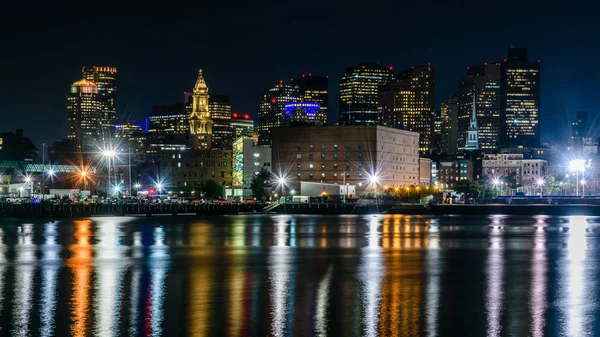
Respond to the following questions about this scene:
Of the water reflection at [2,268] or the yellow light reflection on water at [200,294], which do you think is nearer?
the yellow light reflection on water at [200,294]

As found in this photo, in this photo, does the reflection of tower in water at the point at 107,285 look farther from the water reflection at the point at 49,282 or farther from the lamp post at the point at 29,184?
the lamp post at the point at 29,184

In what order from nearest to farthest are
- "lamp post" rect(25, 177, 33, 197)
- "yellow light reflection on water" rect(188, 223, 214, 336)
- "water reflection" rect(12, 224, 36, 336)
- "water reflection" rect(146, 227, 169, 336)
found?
1. "yellow light reflection on water" rect(188, 223, 214, 336)
2. "water reflection" rect(146, 227, 169, 336)
3. "water reflection" rect(12, 224, 36, 336)
4. "lamp post" rect(25, 177, 33, 197)

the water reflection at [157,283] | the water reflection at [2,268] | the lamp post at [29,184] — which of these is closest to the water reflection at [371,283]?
the water reflection at [157,283]

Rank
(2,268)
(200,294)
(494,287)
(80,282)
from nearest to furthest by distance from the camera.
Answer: (200,294) < (494,287) < (80,282) < (2,268)

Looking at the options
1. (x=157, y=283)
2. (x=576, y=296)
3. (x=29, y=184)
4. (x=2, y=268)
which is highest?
(x=29, y=184)

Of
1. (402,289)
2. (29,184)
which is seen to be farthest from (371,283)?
(29,184)

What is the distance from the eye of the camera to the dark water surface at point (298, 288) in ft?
97.7

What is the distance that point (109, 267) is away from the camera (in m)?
48.5

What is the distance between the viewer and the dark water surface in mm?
29766

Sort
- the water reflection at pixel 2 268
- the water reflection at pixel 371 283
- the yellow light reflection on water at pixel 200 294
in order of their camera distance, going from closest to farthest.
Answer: the yellow light reflection on water at pixel 200 294, the water reflection at pixel 371 283, the water reflection at pixel 2 268

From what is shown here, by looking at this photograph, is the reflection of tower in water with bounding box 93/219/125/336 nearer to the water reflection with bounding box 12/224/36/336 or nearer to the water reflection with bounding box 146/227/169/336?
the water reflection with bounding box 146/227/169/336

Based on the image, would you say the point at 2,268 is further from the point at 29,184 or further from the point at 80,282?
the point at 29,184

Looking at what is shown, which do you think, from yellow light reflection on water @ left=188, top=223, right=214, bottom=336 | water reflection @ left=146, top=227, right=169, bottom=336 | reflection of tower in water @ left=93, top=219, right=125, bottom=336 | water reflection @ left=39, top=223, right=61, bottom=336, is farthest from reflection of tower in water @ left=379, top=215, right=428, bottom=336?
water reflection @ left=39, top=223, right=61, bottom=336

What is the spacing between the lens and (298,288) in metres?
39.3
